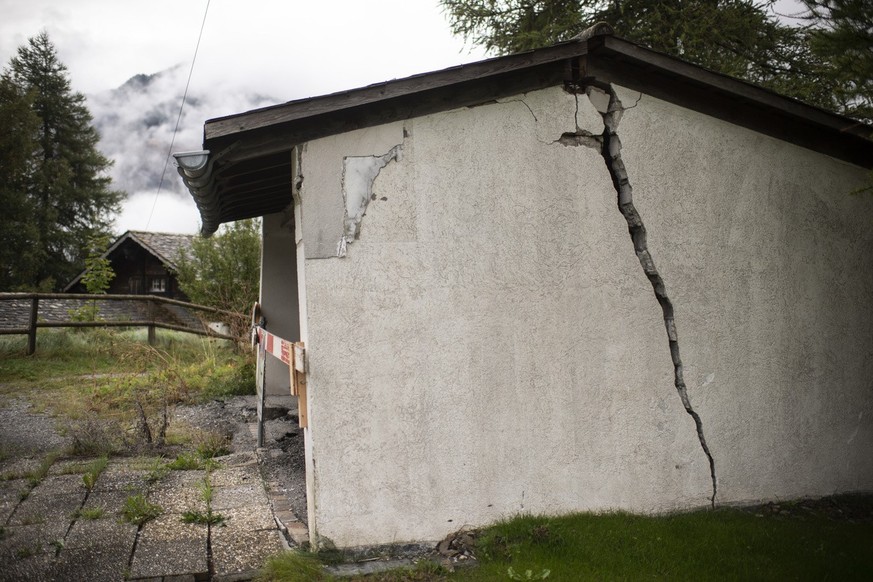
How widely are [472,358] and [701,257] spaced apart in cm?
206

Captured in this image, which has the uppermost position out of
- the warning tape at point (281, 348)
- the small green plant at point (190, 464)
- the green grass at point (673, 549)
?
the warning tape at point (281, 348)

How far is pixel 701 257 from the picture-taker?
514 centimetres

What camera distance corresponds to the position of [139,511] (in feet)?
16.5

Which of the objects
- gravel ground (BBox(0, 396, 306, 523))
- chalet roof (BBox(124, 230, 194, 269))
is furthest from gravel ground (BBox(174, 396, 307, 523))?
chalet roof (BBox(124, 230, 194, 269))

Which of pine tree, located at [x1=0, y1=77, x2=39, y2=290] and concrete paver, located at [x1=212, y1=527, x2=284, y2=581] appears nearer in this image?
concrete paver, located at [x1=212, y1=527, x2=284, y2=581]

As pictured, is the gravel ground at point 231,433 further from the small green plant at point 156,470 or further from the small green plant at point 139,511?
the small green plant at point 139,511

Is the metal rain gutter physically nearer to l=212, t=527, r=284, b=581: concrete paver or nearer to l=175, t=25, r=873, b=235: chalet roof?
l=175, t=25, r=873, b=235: chalet roof

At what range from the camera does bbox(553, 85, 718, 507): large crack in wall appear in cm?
493

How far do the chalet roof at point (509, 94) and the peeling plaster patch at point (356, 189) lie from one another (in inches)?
9.6

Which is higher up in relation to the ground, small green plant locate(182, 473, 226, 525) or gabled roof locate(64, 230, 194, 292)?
gabled roof locate(64, 230, 194, 292)

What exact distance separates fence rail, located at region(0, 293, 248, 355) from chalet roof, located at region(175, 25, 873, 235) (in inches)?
360

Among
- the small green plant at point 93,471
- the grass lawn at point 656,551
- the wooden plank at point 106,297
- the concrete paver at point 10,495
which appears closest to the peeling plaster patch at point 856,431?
the grass lawn at point 656,551

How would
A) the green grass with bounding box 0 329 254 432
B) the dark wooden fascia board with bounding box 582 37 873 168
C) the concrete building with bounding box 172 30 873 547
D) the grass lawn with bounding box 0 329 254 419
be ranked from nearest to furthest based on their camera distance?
the concrete building with bounding box 172 30 873 547 → the dark wooden fascia board with bounding box 582 37 873 168 → the green grass with bounding box 0 329 254 432 → the grass lawn with bounding box 0 329 254 419

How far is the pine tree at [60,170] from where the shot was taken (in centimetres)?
2984
